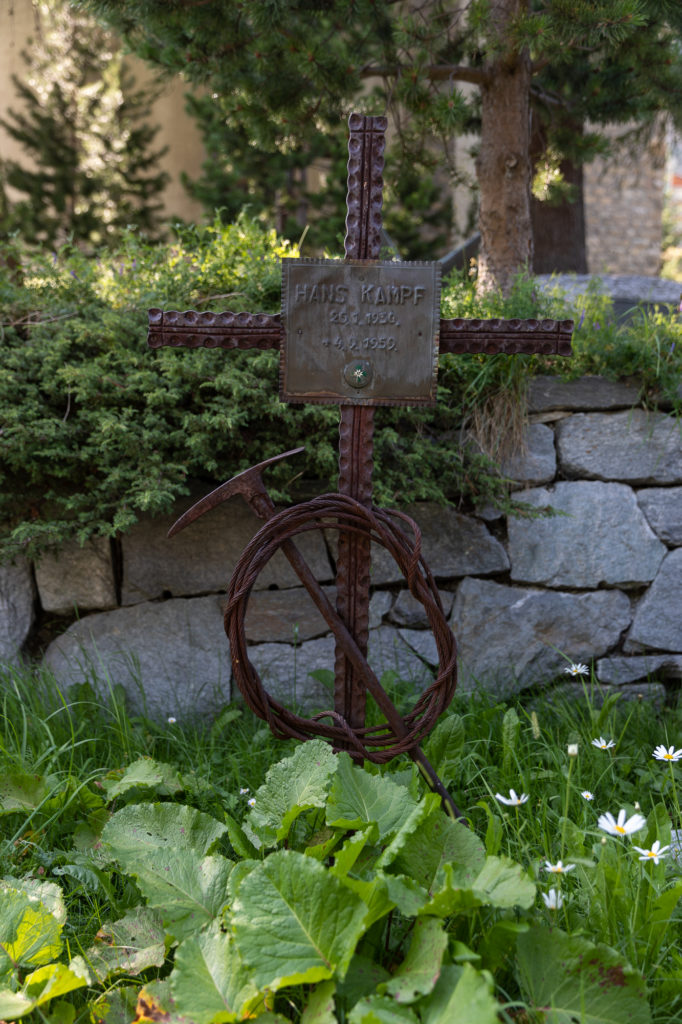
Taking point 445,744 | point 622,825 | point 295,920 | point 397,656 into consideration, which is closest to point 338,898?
point 295,920

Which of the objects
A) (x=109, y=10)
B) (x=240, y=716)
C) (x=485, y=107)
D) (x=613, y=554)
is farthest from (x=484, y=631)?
(x=109, y=10)

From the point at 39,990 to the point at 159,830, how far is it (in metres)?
0.37

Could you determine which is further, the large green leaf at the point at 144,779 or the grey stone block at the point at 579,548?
the grey stone block at the point at 579,548

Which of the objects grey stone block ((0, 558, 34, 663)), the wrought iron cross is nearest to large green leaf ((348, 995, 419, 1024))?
the wrought iron cross

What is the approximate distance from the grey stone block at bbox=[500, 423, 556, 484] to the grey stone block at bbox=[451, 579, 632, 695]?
40cm

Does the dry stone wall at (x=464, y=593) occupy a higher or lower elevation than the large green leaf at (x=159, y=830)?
higher

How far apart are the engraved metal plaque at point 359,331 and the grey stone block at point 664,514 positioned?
4.57 ft

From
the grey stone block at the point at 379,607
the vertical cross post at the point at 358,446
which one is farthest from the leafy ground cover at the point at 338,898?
the grey stone block at the point at 379,607

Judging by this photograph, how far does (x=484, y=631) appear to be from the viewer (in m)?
2.74

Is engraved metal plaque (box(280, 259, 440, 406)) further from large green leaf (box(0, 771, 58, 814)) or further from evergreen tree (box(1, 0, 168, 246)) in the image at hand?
evergreen tree (box(1, 0, 168, 246))

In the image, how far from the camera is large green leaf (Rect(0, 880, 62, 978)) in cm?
149

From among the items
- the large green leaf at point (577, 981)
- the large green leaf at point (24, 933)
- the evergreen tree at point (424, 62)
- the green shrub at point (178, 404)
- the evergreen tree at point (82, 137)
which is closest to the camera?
the large green leaf at point (577, 981)

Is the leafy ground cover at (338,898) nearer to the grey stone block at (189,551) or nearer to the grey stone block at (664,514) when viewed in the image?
the grey stone block at (189,551)

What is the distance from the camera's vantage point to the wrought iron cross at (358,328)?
1.78m
